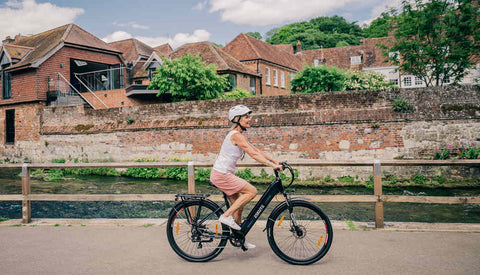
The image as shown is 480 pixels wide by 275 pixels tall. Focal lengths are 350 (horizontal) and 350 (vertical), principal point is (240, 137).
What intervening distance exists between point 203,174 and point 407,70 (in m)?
10.4

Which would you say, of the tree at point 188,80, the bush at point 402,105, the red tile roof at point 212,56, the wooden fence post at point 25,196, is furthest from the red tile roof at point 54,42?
the bush at point 402,105

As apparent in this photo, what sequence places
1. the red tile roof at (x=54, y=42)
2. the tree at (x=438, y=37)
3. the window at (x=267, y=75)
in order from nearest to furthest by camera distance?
the tree at (x=438, y=37)
the red tile roof at (x=54, y=42)
the window at (x=267, y=75)

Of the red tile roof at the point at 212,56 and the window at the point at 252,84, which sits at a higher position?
the red tile roof at the point at 212,56

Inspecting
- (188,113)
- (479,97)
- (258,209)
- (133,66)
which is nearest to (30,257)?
(258,209)

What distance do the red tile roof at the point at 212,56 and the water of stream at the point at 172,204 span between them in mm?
14393

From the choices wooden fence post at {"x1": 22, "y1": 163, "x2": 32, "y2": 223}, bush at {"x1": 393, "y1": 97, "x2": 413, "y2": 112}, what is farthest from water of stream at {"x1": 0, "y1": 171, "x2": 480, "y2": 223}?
wooden fence post at {"x1": 22, "y1": 163, "x2": 32, "y2": 223}

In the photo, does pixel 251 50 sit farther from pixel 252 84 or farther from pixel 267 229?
pixel 267 229

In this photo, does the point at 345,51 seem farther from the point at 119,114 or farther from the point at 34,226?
the point at 34,226

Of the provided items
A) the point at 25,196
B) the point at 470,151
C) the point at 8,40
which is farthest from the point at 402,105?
the point at 8,40

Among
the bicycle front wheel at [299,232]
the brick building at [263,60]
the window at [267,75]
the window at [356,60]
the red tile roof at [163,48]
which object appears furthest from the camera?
the window at [356,60]

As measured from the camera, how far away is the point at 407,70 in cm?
1602

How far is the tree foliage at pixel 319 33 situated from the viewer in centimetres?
5981

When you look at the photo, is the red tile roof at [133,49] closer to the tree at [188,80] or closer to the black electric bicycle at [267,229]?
the tree at [188,80]

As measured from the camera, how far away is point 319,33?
202 feet
